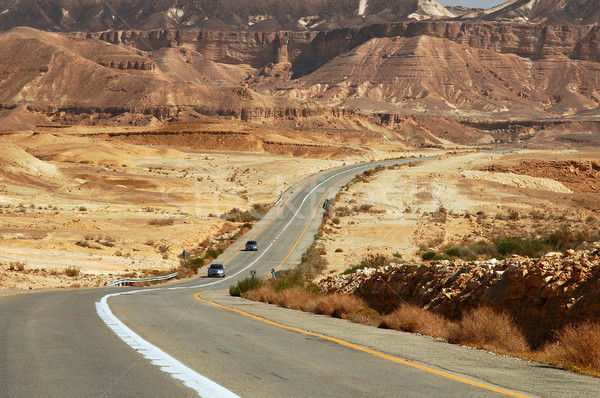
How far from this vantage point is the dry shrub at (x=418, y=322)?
43.1 ft

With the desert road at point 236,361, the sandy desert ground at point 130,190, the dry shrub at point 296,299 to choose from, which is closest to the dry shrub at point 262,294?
the dry shrub at point 296,299

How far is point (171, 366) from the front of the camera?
798cm

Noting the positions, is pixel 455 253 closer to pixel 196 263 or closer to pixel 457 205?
pixel 196 263

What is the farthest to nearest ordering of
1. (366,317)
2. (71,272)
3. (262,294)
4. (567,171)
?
1. (567,171)
2. (71,272)
3. (262,294)
4. (366,317)

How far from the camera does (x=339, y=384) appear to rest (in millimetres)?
7359

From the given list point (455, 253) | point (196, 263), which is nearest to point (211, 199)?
point (196, 263)

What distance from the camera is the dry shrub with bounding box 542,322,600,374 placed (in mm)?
9078

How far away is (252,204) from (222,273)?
109 feet

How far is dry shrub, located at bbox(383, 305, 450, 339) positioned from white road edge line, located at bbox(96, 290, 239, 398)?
567 cm

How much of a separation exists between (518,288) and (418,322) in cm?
216

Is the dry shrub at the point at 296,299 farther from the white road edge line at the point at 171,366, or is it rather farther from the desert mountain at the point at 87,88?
the desert mountain at the point at 87,88

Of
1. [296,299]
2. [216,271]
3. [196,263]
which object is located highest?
[296,299]

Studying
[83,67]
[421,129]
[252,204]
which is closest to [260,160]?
[252,204]

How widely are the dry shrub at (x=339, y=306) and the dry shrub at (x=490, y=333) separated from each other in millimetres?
4418
